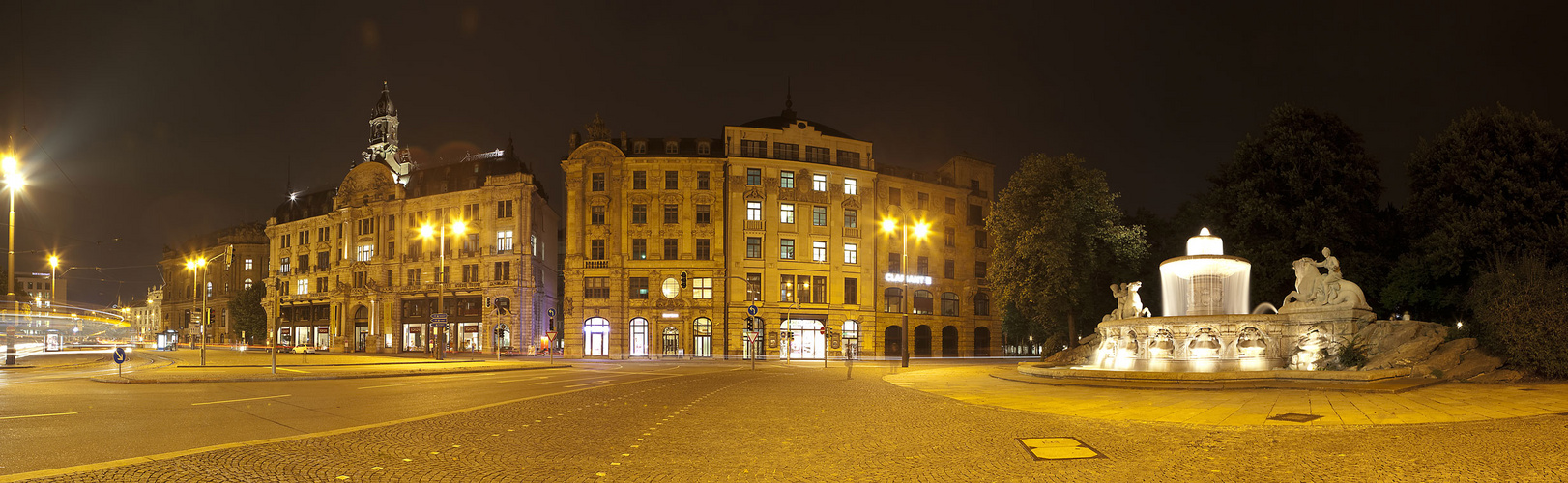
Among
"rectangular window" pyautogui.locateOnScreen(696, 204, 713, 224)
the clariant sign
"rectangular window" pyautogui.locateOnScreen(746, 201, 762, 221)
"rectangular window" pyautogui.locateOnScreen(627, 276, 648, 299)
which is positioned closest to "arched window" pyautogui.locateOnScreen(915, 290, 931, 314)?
the clariant sign

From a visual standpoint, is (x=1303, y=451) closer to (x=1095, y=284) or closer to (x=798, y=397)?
(x=798, y=397)

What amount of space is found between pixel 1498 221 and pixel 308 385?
33.8m

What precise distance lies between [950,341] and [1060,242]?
89.2 ft

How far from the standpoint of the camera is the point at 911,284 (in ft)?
221

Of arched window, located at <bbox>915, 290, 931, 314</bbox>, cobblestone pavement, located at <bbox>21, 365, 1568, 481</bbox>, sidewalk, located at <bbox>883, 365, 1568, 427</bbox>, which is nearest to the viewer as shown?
cobblestone pavement, located at <bbox>21, 365, 1568, 481</bbox>

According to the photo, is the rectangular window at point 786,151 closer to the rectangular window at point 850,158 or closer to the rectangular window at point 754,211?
the rectangular window at point 850,158

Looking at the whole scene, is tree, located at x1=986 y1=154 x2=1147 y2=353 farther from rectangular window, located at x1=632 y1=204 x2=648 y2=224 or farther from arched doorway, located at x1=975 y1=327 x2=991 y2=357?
rectangular window, located at x1=632 y1=204 x2=648 y2=224

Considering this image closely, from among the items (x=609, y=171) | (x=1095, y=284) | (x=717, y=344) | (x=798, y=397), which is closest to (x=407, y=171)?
(x=609, y=171)

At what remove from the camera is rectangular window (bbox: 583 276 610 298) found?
62594 mm

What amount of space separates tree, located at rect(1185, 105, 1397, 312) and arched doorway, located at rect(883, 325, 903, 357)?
33.4 metres

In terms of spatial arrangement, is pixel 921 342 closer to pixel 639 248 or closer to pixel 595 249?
pixel 639 248

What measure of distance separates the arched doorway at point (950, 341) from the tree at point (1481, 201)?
38.7m

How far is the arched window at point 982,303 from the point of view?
231 ft

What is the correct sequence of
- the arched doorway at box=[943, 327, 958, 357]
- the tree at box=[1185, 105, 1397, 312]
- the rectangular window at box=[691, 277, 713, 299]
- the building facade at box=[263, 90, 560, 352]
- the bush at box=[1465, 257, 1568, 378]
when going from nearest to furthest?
the bush at box=[1465, 257, 1568, 378] < the tree at box=[1185, 105, 1397, 312] < the rectangular window at box=[691, 277, 713, 299] < the arched doorway at box=[943, 327, 958, 357] < the building facade at box=[263, 90, 560, 352]
